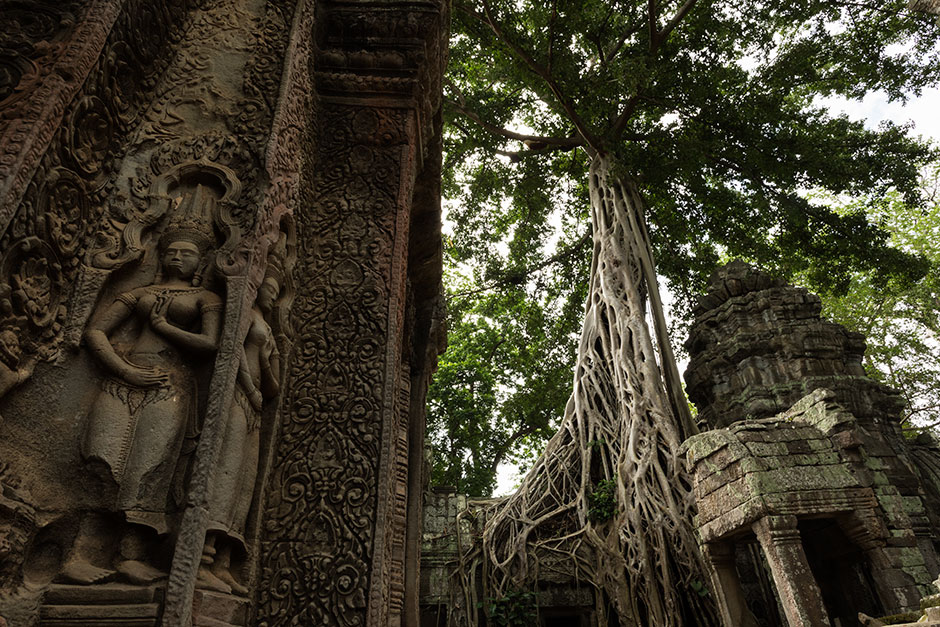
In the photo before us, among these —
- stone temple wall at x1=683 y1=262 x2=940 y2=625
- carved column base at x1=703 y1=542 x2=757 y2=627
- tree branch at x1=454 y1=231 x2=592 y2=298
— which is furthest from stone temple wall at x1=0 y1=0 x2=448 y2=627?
tree branch at x1=454 y1=231 x2=592 y2=298

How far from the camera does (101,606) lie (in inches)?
53.8

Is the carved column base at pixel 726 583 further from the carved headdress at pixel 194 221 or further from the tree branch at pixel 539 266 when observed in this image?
the tree branch at pixel 539 266

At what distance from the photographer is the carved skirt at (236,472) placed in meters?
1.68

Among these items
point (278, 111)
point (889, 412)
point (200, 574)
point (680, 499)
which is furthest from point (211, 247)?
point (889, 412)

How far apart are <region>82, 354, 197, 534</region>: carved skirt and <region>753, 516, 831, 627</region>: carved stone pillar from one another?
457 cm

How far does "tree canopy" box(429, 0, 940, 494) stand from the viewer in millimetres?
8586

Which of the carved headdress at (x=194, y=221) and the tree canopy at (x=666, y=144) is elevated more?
the tree canopy at (x=666, y=144)

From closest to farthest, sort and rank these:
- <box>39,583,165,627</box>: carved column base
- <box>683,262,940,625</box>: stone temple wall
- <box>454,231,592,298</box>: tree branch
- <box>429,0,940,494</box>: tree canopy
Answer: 1. <box>39,583,165,627</box>: carved column base
2. <box>683,262,940,625</box>: stone temple wall
3. <box>429,0,940,494</box>: tree canopy
4. <box>454,231,592,298</box>: tree branch

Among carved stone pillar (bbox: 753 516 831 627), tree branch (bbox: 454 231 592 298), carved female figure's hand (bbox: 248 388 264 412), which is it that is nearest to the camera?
carved female figure's hand (bbox: 248 388 264 412)

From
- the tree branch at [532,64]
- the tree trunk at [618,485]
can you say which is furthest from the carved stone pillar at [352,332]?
the tree branch at [532,64]

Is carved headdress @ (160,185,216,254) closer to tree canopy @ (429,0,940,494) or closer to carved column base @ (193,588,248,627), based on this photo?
carved column base @ (193,588,248,627)

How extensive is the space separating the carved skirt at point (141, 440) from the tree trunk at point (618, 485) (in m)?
5.90

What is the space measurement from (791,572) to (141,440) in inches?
188

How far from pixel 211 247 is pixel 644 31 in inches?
382
